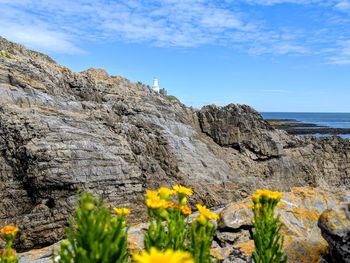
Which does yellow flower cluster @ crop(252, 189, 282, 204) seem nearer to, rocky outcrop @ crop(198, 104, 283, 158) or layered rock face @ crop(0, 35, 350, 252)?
layered rock face @ crop(0, 35, 350, 252)

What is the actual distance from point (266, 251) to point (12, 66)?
19.9 m

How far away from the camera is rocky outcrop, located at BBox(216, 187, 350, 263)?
631cm

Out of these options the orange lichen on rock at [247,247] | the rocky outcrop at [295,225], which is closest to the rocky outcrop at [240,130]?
the rocky outcrop at [295,225]

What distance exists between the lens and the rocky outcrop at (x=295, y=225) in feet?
20.7

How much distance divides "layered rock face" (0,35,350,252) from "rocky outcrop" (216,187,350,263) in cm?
827

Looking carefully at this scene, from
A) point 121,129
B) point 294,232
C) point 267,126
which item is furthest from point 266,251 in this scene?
point 267,126

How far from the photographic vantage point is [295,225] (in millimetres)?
7129

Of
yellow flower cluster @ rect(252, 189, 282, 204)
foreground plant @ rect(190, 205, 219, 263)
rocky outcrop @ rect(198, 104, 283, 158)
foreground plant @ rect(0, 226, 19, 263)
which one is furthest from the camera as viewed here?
rocky outcrop @ rect(198, 104, 283, 158)

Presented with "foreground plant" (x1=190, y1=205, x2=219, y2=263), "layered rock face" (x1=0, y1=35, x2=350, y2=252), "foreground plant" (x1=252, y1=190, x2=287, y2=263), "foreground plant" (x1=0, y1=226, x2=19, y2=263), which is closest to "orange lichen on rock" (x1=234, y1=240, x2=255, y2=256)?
"foreground plant" (x1=252, y1=190, x2=287, y2=263)

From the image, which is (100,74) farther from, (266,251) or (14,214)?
(266,251)

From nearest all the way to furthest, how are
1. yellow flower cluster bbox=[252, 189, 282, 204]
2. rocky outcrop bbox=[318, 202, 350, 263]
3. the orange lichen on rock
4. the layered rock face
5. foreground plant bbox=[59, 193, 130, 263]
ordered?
foreground plant bbox=[59, 193, 130, 263], yellow flower cluster bbox=[252, 189, 282, 204], rocky outcrop bbox=[318, 202, 350, 263], the orange lichen on rock, the layered rock face

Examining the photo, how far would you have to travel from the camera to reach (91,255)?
111 inches

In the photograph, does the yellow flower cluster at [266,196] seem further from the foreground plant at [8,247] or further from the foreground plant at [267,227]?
the foreground plant at [8,247]

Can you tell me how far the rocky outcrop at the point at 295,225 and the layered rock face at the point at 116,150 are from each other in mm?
8272
